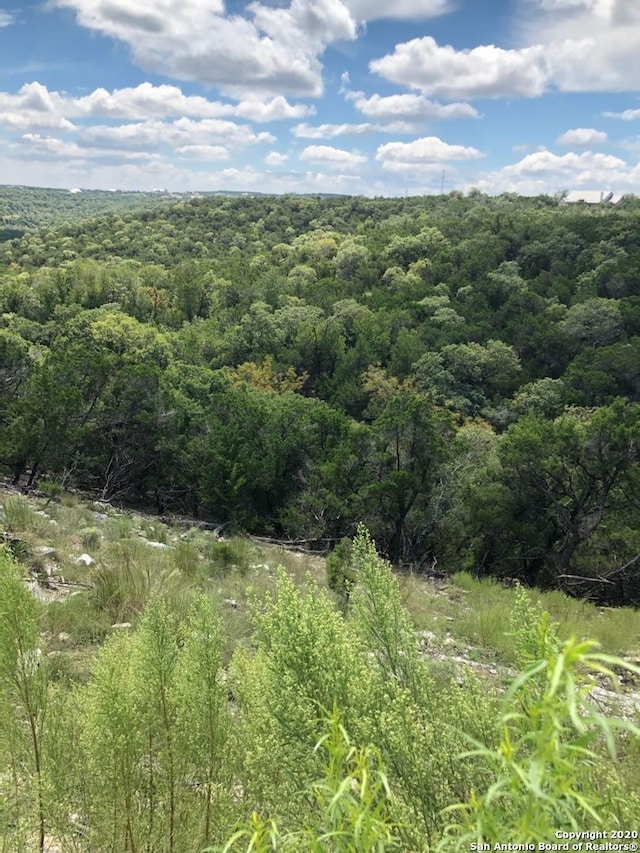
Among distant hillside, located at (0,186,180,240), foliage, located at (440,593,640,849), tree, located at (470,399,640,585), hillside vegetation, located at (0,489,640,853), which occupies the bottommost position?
tree, located at (470,399,640,585)

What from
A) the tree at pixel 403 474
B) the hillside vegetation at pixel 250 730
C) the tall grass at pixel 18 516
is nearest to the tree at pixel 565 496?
the tree at pixel 403 474

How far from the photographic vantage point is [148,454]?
13.7 m

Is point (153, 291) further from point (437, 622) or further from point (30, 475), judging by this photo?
point (437, 622)

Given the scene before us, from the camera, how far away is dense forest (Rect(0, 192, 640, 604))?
1155 cm

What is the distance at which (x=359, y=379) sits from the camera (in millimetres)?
33500

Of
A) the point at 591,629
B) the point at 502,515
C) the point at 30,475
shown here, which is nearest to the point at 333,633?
the point at 591,629

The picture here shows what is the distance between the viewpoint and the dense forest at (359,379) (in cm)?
1155

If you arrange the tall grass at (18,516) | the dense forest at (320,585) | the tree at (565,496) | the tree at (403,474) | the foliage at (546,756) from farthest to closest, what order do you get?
1. the tree at (403,474)
2. the tree at (565,496)
3. the tall grass at (18,516)
4. the dense forest at (320,585)
5. the foliage at (546,756)

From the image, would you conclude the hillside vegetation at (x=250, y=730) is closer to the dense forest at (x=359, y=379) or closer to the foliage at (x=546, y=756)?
the foliage at (x=546, y=756)

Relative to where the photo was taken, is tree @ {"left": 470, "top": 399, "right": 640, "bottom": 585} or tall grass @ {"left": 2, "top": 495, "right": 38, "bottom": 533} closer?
tall grass @ {"left": 2, "top": 495, "right": 38, "bottom": 533}

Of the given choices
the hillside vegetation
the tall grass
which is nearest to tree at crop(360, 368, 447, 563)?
the tall grass

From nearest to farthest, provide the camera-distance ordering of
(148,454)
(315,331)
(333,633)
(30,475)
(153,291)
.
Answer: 1. (333,633)
2. (30,475)
3. (148,454)
4. (315,331)
5. (153,291)

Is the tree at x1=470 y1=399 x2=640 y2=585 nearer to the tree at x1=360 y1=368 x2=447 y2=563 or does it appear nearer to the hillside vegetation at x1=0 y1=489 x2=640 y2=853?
→ the tree at x1=360 y1=368 x2=447 y2=563

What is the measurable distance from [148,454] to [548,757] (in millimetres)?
13725
